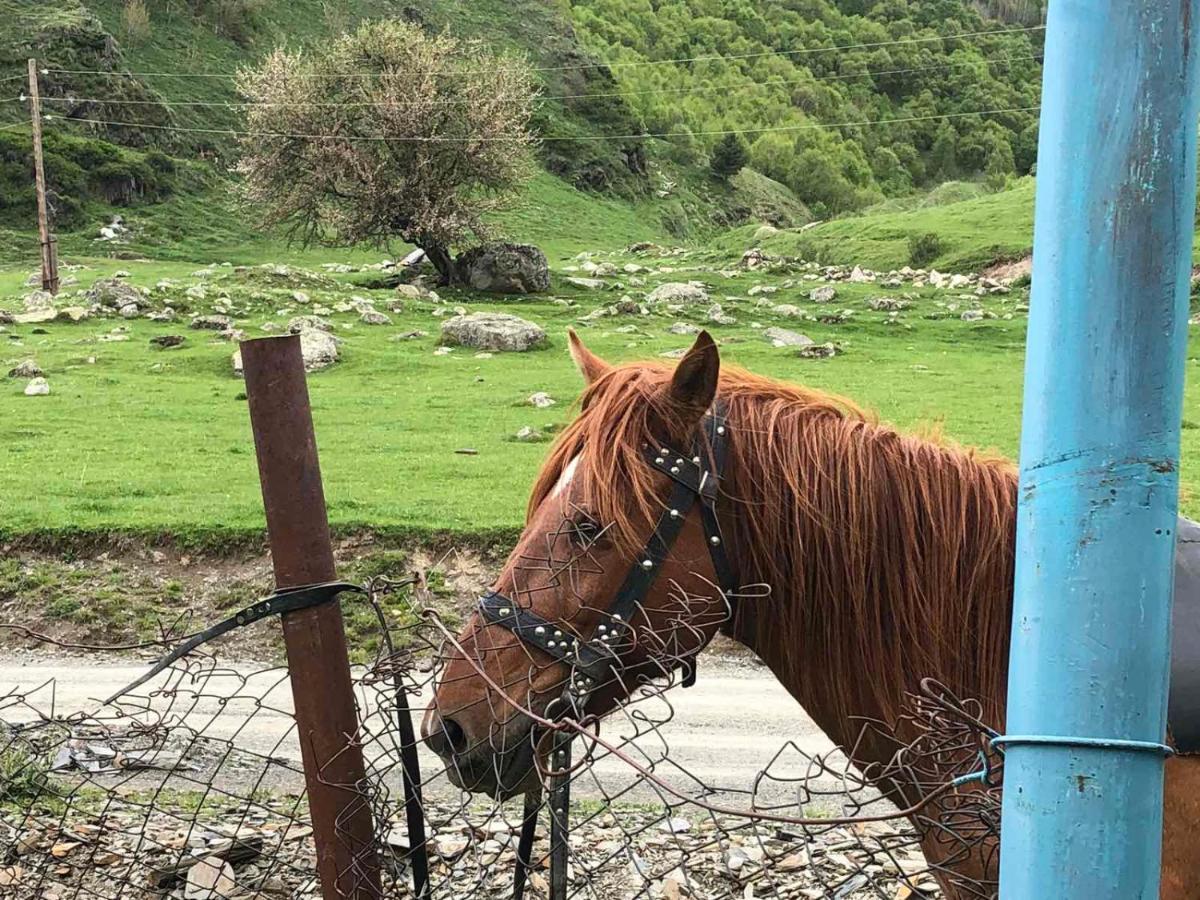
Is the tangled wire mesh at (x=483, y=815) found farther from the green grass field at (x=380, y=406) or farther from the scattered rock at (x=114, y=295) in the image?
the scattered rock at (x=114, y=295)

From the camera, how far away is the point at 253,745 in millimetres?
7273

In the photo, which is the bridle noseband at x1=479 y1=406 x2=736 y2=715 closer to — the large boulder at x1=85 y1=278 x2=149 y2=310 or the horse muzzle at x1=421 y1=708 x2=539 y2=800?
the horse muzzle at x1=421 y1=708 x2=539 y2=800

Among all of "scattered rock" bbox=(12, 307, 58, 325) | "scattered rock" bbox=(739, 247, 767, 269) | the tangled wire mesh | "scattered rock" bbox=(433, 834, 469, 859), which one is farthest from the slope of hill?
"scattered rock" bbox=(433, 834, 469, 859)

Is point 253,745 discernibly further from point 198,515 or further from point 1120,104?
point 1120,104

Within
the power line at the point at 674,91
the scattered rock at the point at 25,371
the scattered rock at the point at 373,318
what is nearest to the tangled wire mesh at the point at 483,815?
the scattered rock at the point at 25,371

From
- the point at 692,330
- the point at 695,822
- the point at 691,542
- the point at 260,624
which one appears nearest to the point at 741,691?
the point at 695,822

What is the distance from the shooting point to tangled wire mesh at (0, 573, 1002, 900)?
2.21 m

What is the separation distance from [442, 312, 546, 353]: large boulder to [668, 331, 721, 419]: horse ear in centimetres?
1984

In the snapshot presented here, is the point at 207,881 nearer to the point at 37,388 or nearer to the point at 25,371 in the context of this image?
the point at 37,388

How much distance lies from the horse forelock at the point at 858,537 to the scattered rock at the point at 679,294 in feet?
86.0

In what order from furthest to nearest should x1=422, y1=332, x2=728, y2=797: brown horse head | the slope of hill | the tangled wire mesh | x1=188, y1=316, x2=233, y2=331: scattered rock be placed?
the slope of hill
x1=188, y1=316, x2=233, y2=331: scattered rock
x1=422, y1=332, x2=728, y2=797: brown horse head
the tangled wire mesh

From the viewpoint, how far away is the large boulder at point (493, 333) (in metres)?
22.2

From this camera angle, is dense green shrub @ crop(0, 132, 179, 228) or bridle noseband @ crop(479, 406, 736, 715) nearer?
bridle noseband @ crop(479, 406, 736, 715)

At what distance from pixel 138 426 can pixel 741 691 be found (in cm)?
1223
